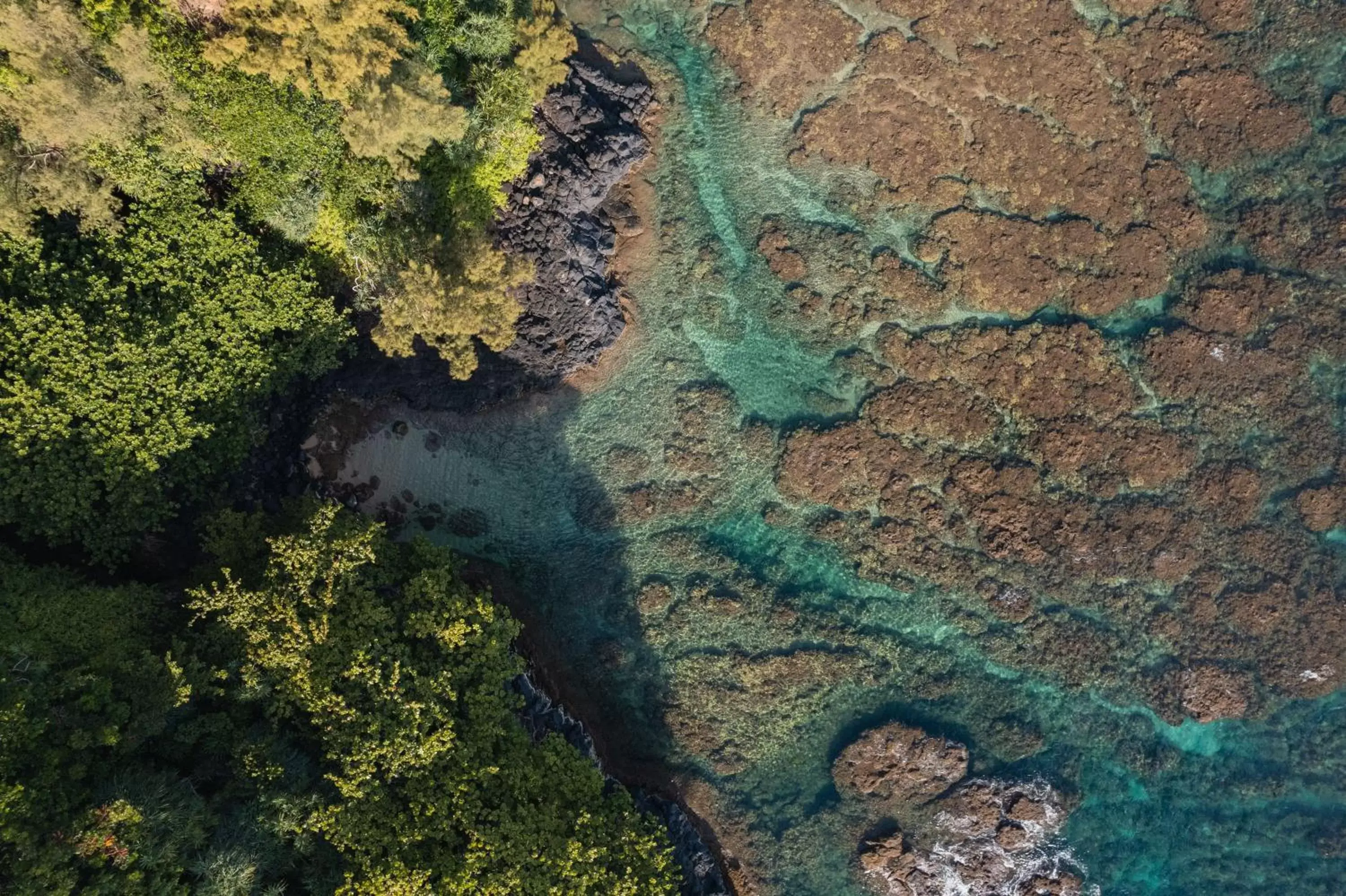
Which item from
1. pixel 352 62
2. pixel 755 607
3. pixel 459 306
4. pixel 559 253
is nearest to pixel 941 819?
pixel 755 607

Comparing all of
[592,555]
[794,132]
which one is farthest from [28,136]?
[794,132]

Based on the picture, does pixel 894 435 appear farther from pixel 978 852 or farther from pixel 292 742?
pixel 292 742

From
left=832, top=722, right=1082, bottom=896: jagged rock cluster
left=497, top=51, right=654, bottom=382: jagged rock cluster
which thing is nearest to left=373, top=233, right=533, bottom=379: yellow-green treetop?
left=497, top=51, right=654, bottom=382: jagged rock cluster

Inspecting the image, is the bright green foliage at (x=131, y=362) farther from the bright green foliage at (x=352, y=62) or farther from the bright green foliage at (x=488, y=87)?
the bright green foliage at (x=488, y=87)

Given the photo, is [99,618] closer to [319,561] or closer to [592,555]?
[319,561]

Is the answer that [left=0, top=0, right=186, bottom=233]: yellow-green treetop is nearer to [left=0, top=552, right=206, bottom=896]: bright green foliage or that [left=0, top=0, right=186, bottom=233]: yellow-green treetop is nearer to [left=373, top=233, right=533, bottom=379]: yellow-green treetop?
[left=373, top=233, right=533, bottom=379]: yellow-green treetop

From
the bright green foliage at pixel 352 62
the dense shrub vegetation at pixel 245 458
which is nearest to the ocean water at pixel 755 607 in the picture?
the dense shrub vegetation at pixel 245 458
